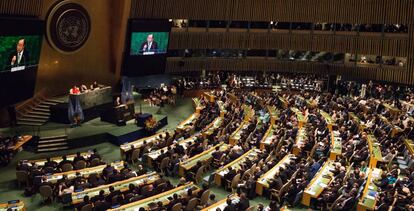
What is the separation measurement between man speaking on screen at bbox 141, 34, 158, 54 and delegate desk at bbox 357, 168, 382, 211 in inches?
580

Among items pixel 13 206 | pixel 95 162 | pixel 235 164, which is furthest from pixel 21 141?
pixel 235 164

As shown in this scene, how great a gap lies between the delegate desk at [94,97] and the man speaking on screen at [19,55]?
256 cm

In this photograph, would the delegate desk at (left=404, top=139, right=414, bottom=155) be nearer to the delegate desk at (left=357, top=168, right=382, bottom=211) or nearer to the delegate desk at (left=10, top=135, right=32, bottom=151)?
the delegate desk at (left=357, top=168, right=382, bottom=211)

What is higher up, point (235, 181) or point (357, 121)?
point (357, 121)

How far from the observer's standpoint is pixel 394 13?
86.0ft

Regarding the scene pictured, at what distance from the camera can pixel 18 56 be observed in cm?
1725

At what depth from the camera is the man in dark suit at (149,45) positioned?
23467 millimetres

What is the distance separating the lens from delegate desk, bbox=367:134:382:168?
1530 centimetres

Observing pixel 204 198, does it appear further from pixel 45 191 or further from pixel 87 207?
pixel 45 191

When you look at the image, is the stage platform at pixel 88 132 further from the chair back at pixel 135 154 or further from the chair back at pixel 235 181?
the chair back at pixel 235 181

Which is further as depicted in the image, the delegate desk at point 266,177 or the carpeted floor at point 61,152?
the delegate desk at point 266,177

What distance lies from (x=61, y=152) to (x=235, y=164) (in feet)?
26.0

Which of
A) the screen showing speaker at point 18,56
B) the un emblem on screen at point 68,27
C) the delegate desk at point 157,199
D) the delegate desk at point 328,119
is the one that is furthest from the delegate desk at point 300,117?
the screen showing speaker at point 18,56

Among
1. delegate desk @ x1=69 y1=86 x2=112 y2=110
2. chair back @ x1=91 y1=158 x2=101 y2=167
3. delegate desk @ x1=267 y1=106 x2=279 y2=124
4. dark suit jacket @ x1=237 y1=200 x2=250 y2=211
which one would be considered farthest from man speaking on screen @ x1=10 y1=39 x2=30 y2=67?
delegate desk @ x1=267 y1=106 x2=279 y2=124
